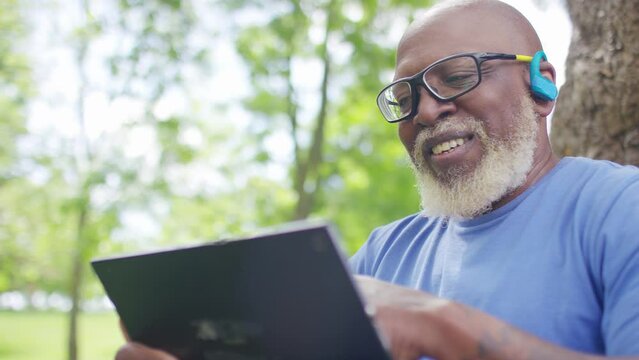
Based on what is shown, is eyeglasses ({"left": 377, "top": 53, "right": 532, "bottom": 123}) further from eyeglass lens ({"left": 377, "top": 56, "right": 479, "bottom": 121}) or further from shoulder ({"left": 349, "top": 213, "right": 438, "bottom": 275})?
shoulder ({"left": 349, "top": 213, "right": 438, "bottom": 275})

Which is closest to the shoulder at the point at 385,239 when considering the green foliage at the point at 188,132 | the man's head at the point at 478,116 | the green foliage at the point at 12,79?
the man's head at the point at 478,116

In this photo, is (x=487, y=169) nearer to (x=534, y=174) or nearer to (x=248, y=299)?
(x=534, y=174)

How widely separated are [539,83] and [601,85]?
3.02 feet

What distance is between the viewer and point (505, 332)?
133 centimetres

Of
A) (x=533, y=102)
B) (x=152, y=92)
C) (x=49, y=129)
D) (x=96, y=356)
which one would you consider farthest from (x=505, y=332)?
Result: (x=96, y=356)

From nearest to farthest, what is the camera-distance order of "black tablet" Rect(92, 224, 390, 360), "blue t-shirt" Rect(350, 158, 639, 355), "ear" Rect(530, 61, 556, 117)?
1. "black tablet" Rect(92, 224, 390, 360)
2. "blue t-shirt" Rect(350, 158, 639, 355)
3. "ear" Rect(530, 61, 556, 117)

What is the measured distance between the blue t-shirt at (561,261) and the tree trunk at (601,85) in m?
1.02

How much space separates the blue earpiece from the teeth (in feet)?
0.97

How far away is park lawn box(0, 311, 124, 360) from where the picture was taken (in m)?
17.8

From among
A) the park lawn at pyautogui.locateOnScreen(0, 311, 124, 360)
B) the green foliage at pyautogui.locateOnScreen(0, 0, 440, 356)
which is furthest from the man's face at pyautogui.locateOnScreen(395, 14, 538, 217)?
the park lawn at pyautogui.locateOnScreen(0, 311, 124, 360)

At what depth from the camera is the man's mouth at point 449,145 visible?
2055 millimetres

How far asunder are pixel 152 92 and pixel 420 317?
31.9 ft

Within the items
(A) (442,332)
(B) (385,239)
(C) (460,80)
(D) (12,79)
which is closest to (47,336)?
(D) (12,79)

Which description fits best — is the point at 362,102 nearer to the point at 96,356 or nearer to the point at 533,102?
the point at 533,102
